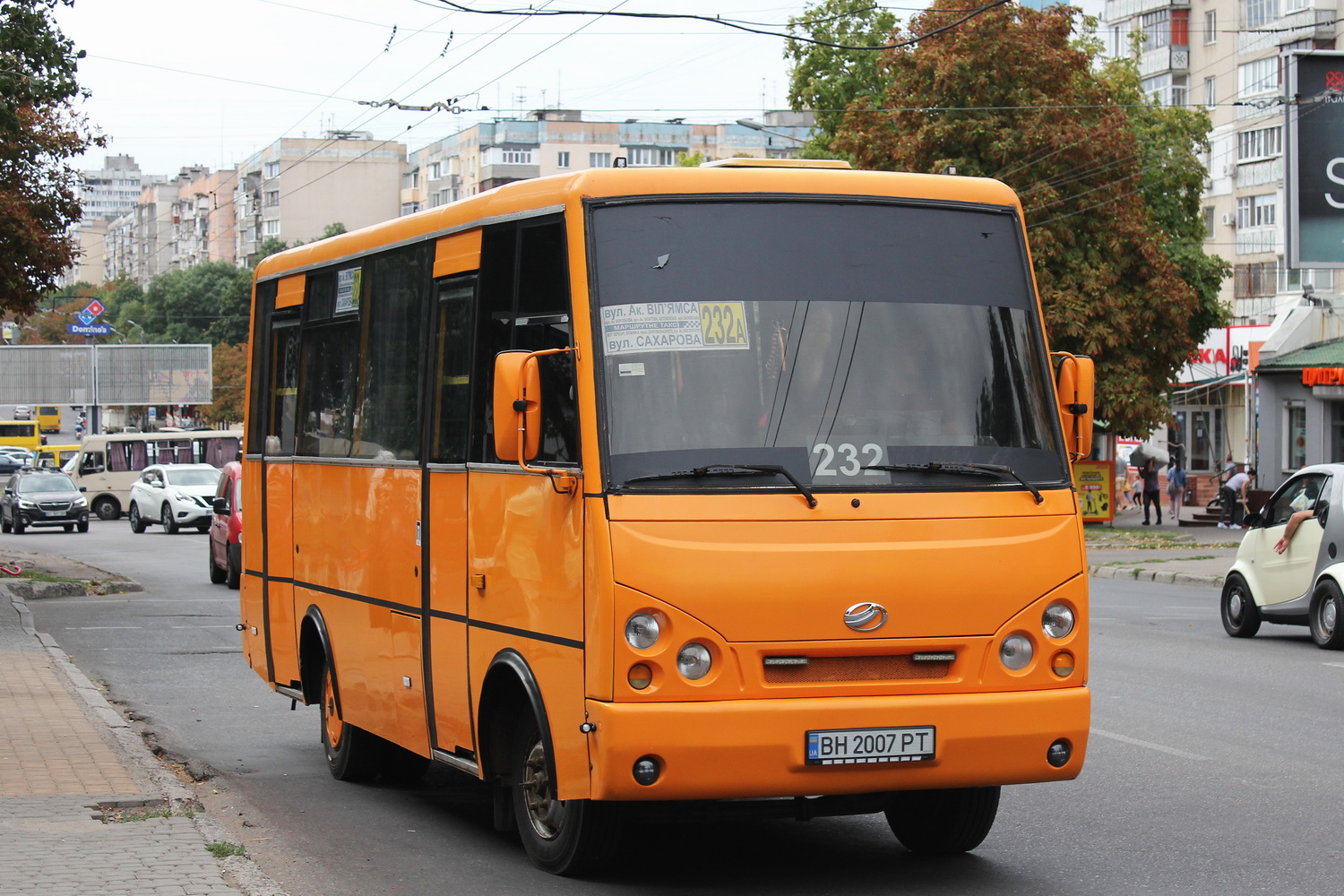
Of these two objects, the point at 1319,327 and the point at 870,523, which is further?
the point at 1319,327

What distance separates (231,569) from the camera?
85.0ft

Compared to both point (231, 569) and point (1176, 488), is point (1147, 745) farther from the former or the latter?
point (1176, 488)

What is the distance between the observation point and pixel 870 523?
6.49m

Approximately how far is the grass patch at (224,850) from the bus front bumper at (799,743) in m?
1.76

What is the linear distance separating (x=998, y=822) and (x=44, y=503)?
142ft

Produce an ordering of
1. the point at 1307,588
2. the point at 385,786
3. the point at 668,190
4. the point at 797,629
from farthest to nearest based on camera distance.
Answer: the point at 1307,588 → the point at 385,786 → the point at 668,190 → the point at 797,629

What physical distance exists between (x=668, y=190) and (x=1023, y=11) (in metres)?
36.4

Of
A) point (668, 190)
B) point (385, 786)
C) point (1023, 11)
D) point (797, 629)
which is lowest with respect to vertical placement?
point (385, 786)

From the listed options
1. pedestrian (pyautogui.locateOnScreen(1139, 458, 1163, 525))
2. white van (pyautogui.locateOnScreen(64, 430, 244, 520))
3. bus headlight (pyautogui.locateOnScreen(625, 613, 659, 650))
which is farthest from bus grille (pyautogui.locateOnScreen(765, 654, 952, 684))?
white van (pyautogui.locateOnScreen(64, 430, 244, 520))

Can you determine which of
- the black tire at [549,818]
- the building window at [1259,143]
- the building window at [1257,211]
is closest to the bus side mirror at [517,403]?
the black tire at [549,818]

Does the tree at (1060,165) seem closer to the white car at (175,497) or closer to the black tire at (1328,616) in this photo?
the white car at (175,497)

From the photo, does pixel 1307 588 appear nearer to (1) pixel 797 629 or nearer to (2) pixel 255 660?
(2) pixel 255 660

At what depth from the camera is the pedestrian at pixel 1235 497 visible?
41.0 meters

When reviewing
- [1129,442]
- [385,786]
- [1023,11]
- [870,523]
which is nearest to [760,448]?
[870,523]
